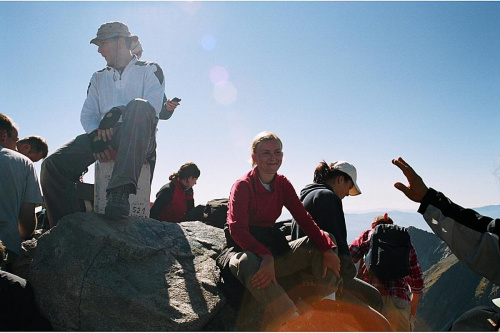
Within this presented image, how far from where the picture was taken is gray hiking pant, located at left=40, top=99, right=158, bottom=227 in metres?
4.61

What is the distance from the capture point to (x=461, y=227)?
2.44 meters

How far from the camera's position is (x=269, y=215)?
396 centimetres

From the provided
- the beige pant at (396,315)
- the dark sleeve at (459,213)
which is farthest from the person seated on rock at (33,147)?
the beige pant at (396,315)

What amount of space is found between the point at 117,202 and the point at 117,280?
A: 1.11 meters

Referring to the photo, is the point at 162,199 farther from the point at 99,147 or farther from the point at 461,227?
the point at 461,227

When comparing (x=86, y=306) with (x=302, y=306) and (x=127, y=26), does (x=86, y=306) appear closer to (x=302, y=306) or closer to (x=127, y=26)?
(x=302, y=306)

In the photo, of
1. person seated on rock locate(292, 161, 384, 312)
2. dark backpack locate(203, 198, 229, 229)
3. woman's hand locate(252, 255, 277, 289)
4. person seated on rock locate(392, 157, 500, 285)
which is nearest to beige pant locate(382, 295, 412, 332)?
person seated on rock locate(292, 161, 384, 312)

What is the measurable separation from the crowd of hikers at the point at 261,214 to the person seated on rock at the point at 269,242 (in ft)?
0.04

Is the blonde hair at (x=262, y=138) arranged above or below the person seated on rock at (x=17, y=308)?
above

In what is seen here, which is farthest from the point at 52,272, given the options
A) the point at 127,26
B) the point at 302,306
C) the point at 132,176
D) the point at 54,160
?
the point at 127,26

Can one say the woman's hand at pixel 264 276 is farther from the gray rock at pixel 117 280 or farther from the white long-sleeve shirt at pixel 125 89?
the white long-sleeve shirt at pixel 125 89

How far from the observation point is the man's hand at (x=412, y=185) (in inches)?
102

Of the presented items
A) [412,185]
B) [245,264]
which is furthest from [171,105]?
[412,185]

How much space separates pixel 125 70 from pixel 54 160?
1.77 metres
